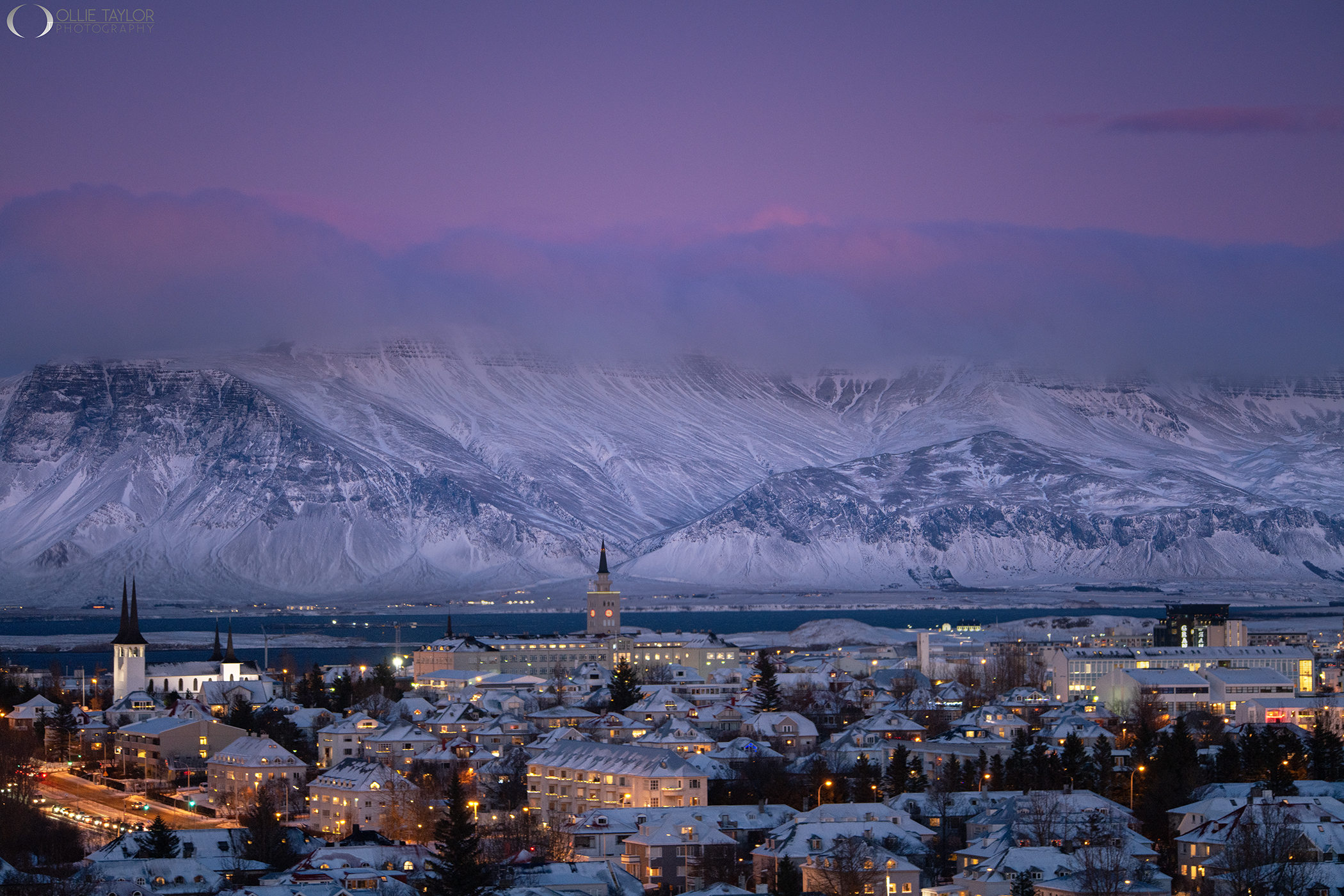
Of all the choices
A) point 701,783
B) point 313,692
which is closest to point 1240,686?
point 701,783

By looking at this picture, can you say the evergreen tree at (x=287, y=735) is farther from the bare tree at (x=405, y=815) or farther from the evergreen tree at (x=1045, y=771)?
the evergreen tree at (x=1045, y=771)

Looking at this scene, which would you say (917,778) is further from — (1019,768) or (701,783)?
(701,783)

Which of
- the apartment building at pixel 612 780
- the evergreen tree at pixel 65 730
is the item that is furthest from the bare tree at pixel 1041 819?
the evergreen tree at pixel 65 730

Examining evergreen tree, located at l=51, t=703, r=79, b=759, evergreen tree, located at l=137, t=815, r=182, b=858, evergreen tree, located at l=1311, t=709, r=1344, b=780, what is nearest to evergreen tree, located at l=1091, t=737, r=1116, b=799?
evergreen tree, located at l=1311, t=709, r=1344, b=780

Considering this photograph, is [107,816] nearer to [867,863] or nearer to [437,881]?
[437,881]

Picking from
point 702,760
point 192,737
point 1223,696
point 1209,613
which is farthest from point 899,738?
point 1209,613

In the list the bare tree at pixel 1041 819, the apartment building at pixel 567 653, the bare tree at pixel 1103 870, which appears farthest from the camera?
the apartment building at pixel 567 653
